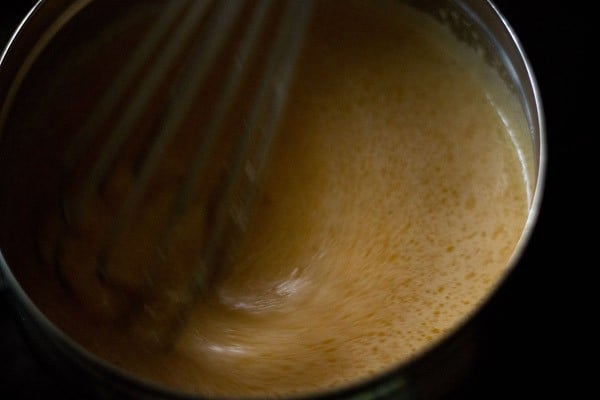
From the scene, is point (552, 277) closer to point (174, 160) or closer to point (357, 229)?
point (357, 229)

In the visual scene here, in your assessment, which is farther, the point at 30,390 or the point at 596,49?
the point at 596,49

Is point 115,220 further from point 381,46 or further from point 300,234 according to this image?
point 381,46

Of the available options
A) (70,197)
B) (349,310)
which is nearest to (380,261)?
(349,310)

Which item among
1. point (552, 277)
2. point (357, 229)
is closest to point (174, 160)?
point (357, 229)
